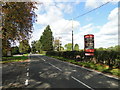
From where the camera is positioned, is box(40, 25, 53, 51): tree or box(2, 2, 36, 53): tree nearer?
box(2, 2, 36, 53): tree

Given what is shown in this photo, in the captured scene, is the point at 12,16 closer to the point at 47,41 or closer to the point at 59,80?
the point at 59,80

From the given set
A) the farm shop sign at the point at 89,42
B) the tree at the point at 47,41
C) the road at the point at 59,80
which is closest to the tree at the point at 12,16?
the road at the point at 59,80

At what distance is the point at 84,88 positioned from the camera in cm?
710

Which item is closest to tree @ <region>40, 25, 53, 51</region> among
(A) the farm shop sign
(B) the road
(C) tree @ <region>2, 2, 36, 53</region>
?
(A) the farm shop sign

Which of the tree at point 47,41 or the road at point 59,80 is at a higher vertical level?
the tree at point 47,41

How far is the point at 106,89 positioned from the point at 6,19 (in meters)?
6.94

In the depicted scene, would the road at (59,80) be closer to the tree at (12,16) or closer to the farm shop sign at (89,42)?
the tree at (12,16)

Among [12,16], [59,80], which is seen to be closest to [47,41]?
[59,80]

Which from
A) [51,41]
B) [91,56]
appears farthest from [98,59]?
[51,41]

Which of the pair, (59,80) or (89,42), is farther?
(89,42)

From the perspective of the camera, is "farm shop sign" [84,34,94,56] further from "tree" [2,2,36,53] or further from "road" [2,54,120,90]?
"tree" [2,2,36,53]

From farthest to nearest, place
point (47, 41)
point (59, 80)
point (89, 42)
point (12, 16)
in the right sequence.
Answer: point (47, 41) < point (89, 42) < point (59, 80) < point (12, 16)

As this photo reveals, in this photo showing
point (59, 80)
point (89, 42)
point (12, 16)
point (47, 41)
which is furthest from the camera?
point (47, 41)

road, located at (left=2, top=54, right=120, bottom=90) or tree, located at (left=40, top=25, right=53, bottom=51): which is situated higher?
tree, located at (left=40, top=25, right=53, bottom=51)
